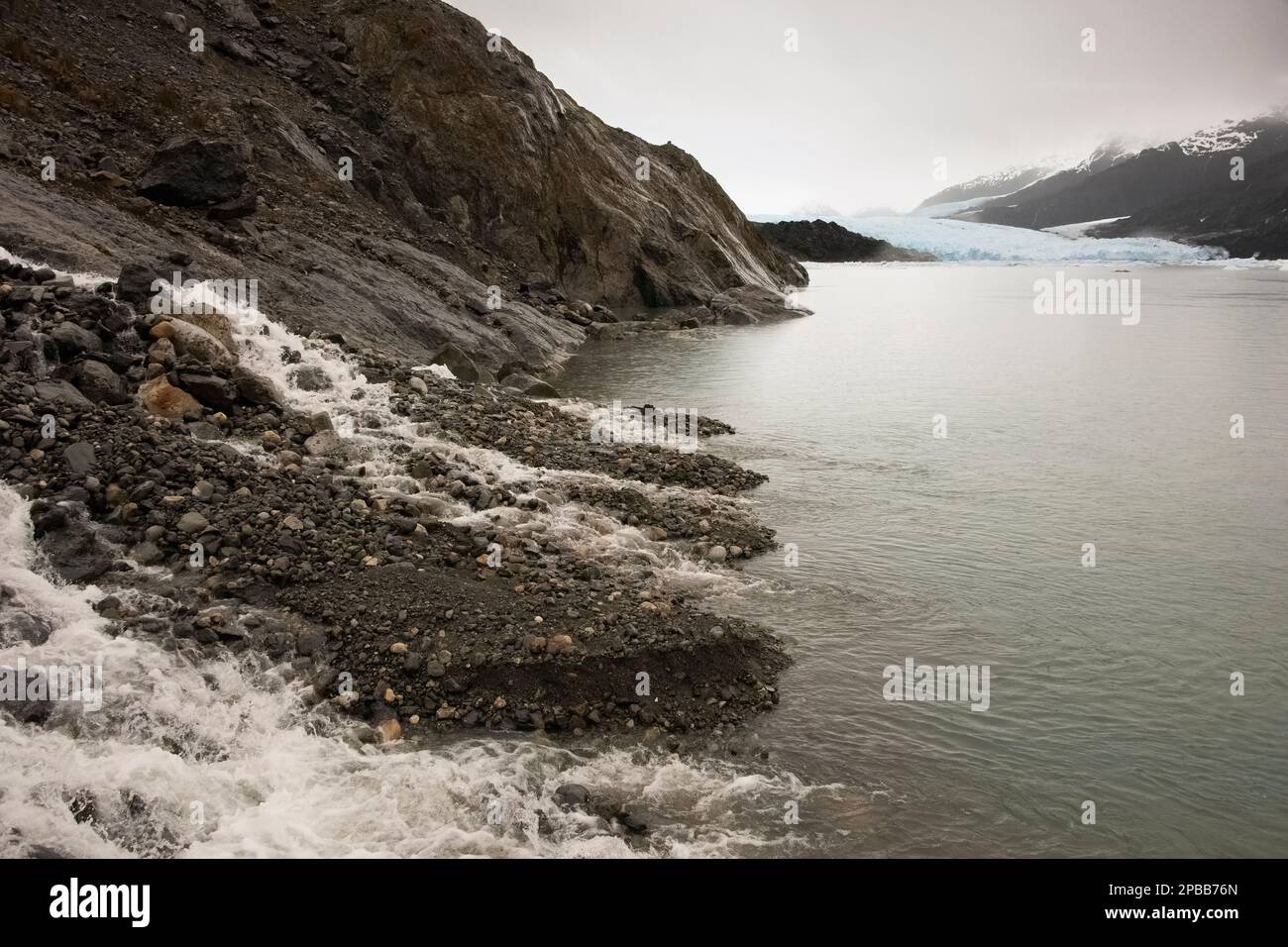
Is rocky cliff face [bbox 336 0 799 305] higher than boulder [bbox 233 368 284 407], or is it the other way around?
rocky cliff face [bbox 336 0 799 305]

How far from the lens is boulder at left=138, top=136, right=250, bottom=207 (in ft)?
87.6

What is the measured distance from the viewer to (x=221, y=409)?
16.5 meters

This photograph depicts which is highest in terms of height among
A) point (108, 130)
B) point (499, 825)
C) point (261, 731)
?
point (108, 130)

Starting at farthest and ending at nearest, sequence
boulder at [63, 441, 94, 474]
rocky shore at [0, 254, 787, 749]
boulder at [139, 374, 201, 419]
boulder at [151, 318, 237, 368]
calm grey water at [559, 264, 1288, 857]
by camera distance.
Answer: boulder at [151, 318, 237, 368], boulder at [139, 374, 201, 419], boulder at [63, 441, 94, 474], rocky shore at [0, 254, 787, 749], calm grey water at [559, 264, 1288, 857]

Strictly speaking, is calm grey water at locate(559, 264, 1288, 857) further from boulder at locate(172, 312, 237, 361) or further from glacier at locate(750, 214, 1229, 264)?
glacier at locate(750, 214, 1229, 264)

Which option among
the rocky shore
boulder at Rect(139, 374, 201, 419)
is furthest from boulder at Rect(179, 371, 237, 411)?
boulder at Rect(139, 374, 201, 419)

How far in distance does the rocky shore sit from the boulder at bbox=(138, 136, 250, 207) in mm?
9724

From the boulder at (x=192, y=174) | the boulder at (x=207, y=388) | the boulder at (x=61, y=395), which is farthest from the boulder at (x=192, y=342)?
the boulder at (x=192, y=174)

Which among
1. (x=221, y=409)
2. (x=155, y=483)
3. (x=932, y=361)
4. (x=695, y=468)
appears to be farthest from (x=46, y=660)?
(x=932, y=361)
